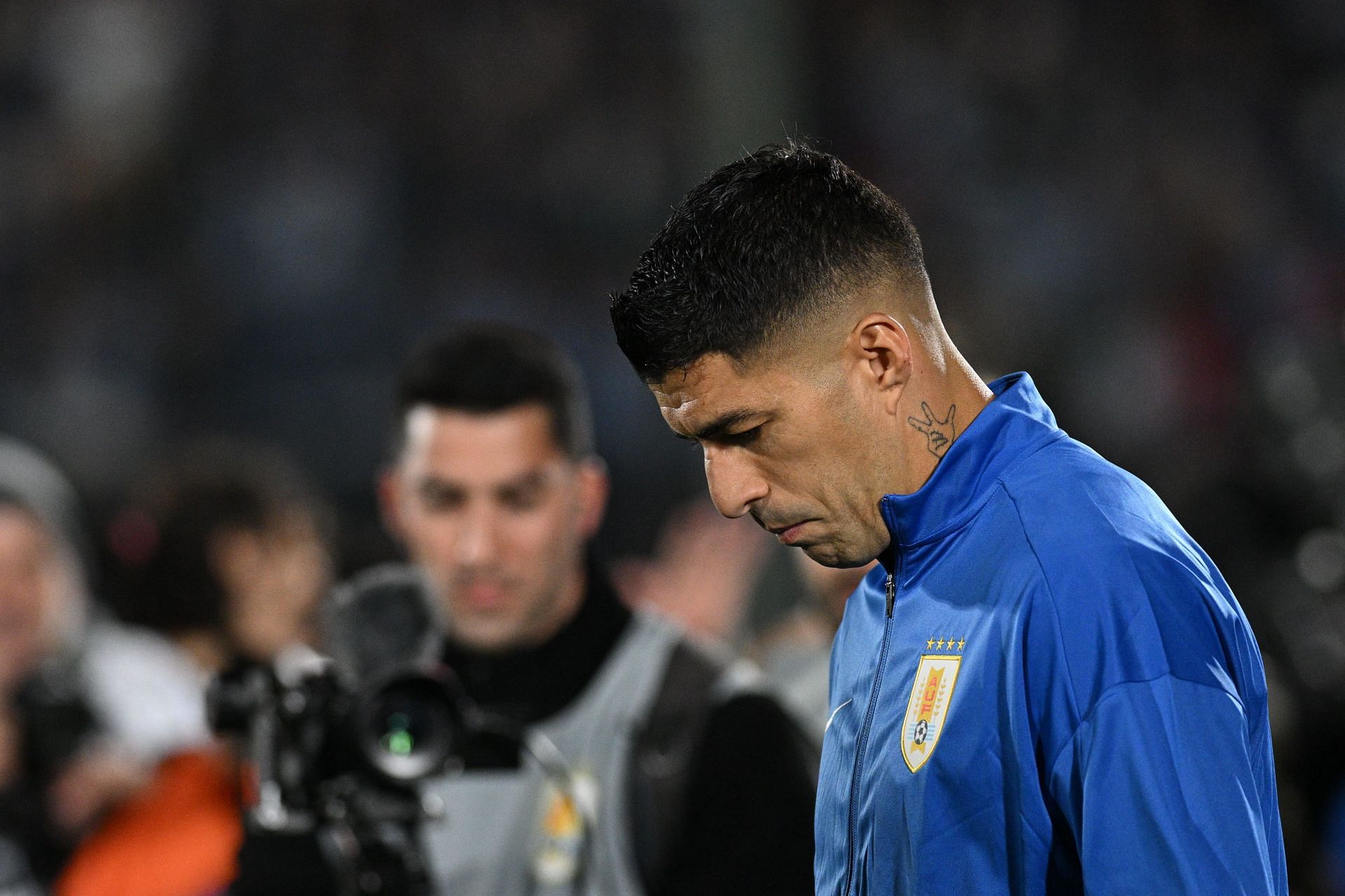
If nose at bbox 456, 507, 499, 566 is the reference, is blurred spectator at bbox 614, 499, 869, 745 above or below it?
below

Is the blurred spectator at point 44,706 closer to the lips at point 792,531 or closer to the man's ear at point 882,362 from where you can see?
the lips at point 792,531

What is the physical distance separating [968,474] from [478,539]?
5.11ft

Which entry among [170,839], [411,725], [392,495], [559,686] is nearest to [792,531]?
[411,725]

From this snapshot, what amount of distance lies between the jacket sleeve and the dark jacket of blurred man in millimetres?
1281

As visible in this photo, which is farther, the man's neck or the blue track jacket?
the man's neck

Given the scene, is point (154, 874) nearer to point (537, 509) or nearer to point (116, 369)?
point (537, 509)

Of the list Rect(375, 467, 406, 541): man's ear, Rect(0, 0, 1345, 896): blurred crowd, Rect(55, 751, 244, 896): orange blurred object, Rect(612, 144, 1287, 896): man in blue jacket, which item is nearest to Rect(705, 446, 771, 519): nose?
Rect(612, 144, 1287, 896): man in blue jacket

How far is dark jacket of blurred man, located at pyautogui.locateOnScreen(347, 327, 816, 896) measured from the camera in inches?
109

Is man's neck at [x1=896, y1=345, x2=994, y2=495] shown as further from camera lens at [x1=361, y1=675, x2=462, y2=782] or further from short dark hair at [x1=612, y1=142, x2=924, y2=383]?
camera lens at [x1=361, y1=675, x2=462, y2=782]

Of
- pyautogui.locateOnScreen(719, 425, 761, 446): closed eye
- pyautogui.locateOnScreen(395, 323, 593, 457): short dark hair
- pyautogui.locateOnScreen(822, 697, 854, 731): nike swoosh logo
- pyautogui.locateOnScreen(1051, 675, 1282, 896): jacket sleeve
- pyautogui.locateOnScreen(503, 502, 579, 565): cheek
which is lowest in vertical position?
pyautogui.locateOnScreen(503, 502, 579, 565): cheek

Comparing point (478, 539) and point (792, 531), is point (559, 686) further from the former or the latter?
point (792, 531)

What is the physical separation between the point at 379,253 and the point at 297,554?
608cm

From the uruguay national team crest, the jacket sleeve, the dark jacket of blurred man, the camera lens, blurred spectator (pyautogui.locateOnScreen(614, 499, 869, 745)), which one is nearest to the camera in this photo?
the jacket sleeve

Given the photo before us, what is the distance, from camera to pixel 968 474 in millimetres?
1712
